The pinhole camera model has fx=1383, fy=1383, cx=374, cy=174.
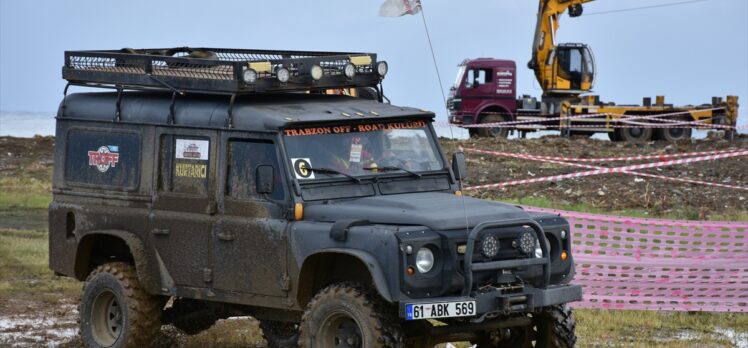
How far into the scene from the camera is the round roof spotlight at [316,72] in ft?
36.3

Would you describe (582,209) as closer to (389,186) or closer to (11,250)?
(11,250)

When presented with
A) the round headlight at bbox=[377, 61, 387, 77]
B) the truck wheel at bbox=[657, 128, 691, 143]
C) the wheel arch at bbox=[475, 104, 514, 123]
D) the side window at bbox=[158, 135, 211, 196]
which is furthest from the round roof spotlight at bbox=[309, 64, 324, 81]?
the wheel arch at bbox=[475, 104, 514, 123]

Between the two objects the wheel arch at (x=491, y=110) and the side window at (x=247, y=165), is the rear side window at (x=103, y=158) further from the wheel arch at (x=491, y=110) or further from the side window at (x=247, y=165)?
the wheel arch at (x=491, y=110)

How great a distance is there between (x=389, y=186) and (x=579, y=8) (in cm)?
3267

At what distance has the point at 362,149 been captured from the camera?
10695 millimetres

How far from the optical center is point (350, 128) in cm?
1070

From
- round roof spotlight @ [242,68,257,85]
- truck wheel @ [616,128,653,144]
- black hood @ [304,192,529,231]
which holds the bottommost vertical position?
black hood @ [304,192,529,231]

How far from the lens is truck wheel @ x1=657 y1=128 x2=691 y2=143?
130 ft

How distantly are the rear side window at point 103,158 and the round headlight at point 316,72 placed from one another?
5.24 feet

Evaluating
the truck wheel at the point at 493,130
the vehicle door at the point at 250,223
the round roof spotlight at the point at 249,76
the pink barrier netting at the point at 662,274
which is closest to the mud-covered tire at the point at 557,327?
the vehicle door at the point at 250,223

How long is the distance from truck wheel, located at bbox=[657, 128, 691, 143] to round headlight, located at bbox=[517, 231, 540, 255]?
3093 centimetres

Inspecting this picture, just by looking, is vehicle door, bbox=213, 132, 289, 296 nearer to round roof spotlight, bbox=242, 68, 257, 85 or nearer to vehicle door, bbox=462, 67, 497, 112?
round roof spotlight, bbox=242, 68, 257, 85

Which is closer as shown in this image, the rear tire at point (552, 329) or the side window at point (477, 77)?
the rear tire at point (552, 329)

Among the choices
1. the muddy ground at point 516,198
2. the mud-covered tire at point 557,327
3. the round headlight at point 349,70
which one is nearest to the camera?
the mud-covered tire at point 557,327
